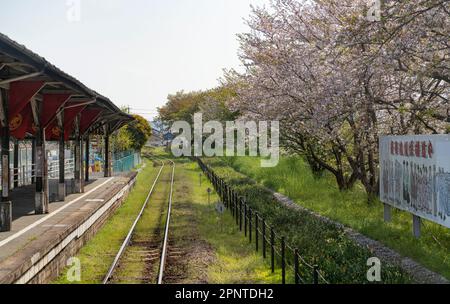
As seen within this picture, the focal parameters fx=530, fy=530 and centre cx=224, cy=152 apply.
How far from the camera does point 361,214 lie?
1619 centimetres

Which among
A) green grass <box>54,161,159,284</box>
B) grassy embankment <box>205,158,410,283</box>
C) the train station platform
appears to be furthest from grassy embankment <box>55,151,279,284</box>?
grassy embankment <box>205,158,410,283</box>

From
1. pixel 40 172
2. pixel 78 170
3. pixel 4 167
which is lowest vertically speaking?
pixel 78 170

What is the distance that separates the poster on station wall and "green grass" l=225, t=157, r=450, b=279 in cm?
76

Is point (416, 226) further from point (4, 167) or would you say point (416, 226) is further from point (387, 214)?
point (4, 167)

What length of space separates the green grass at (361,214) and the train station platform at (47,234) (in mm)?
7231

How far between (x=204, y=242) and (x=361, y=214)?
16.4ft

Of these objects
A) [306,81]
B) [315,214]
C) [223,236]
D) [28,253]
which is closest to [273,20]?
[306,81]

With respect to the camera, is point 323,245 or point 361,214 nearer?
point 323,245

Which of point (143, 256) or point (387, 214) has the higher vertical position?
point (387, 214)

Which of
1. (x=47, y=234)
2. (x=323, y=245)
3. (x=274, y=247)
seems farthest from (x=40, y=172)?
(x=323, y=245)

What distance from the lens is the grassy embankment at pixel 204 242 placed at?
36.4 feet

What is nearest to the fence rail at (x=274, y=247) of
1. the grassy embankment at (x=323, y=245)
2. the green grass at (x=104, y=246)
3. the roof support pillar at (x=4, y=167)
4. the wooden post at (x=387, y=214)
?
the grassy embankment at (x=323, y=245)

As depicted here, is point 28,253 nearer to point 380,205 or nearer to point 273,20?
point 380,205
